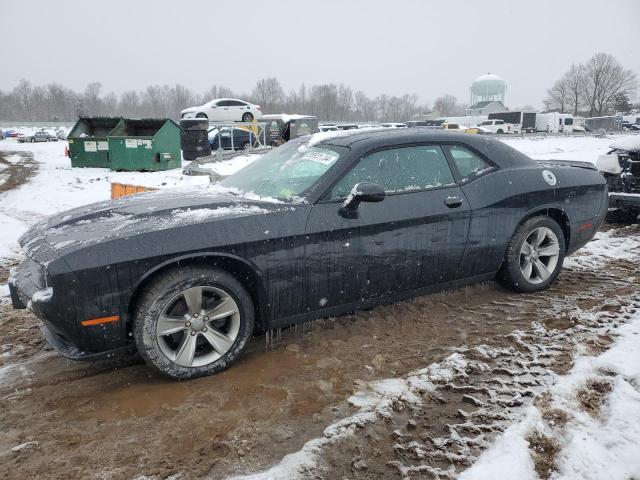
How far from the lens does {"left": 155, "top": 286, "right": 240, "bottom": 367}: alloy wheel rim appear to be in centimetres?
283

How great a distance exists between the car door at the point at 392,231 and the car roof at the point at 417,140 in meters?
0.08

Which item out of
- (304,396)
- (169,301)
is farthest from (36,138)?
(304,396)

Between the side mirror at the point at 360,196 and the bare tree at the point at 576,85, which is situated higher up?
the bare tree at the point at 576,85

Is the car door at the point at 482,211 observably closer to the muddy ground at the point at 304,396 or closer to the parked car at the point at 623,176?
the muddy ground at the point at 304,396

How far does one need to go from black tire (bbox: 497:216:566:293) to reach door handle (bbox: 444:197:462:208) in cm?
70

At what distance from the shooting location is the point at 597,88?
3342 inches

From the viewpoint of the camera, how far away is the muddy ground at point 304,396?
220 centimetres

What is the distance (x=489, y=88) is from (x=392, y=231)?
3857 inches

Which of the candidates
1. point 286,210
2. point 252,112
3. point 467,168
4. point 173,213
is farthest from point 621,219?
point 252,112

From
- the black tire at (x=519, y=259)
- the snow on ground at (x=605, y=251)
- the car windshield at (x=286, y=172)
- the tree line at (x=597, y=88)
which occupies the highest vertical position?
the tree line at (x=597, y=88)

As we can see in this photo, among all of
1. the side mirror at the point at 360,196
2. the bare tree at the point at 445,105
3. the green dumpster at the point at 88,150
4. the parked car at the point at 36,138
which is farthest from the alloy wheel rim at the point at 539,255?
the bare tree at the point at 445,105

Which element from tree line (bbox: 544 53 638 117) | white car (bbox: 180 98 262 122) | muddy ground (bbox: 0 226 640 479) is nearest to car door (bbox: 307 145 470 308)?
muddy ground (bbox: 0 226 640 479)

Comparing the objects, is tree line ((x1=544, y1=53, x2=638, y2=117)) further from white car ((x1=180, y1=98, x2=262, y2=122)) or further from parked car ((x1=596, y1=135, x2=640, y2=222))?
parked car ((x1=596, y1=135, x2=640, y2=222))

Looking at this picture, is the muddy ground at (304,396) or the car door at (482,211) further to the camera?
the car door at (482,211)
